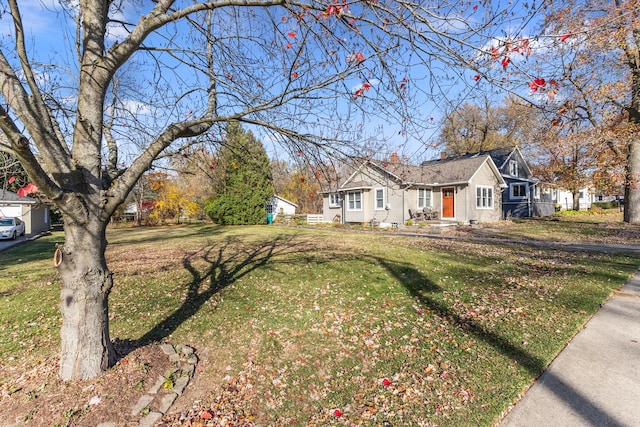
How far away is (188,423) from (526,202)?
29595 mm

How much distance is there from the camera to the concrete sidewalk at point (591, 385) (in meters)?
2.50

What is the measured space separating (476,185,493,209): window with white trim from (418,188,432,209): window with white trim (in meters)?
3.08

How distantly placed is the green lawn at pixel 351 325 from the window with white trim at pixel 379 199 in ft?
43.1

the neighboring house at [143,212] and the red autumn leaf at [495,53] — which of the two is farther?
the neighboring house at [143,212]

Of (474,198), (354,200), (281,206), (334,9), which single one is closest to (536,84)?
(334,9)

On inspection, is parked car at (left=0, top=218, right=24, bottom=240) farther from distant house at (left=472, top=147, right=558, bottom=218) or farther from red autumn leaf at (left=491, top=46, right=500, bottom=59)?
distant house at (left=472, top=147, right=558, bottom=218)

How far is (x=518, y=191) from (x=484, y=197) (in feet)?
22.1

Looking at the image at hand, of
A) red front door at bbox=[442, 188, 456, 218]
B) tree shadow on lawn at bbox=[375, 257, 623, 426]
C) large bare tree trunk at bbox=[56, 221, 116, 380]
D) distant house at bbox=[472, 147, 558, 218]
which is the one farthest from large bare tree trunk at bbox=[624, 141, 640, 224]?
large bare tree trunk at bbox=[56, 221, 116, 380]

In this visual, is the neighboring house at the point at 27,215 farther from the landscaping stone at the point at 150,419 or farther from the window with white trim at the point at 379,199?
the landscaping stone at the point at 150,419

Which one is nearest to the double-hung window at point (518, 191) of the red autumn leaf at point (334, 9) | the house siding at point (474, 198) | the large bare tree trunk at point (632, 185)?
the house siding at point (474, 198)

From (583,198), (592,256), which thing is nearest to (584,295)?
(592,256)

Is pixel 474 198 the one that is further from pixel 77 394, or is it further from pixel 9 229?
pixel 9 229

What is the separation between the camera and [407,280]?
21.0 feet

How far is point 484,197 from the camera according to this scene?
21.6 metres
